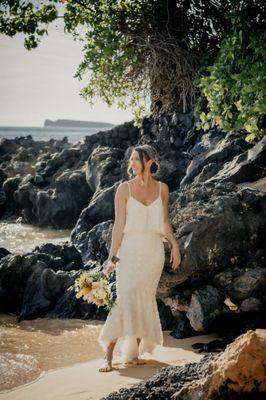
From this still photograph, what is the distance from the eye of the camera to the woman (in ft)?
16.8

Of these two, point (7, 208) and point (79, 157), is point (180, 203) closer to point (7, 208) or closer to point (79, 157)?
point (79, 157)

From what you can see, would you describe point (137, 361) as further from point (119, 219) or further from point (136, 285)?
point (119, 219)

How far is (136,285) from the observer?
16.9ft

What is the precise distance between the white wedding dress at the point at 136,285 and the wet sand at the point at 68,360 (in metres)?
0.30

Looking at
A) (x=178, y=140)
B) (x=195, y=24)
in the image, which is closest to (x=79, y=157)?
(x=178, y=140)

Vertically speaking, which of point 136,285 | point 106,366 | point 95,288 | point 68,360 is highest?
point 136,285

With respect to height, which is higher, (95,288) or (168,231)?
(168,231)

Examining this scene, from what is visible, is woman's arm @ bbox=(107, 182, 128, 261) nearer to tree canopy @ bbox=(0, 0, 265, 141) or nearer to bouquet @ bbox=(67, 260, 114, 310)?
bouquet @ bbox=(67, 260, 114, 310)

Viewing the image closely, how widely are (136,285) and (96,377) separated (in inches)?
43.1

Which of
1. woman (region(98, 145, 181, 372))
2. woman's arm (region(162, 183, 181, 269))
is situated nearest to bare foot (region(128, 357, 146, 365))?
woman (region(98, 145, 181, 372))

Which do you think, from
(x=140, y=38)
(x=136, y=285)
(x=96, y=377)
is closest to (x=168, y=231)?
(x=136, y=285)

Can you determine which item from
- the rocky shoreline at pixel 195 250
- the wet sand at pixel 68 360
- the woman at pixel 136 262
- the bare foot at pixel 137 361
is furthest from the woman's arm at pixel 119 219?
the wet sand at pixel 68 360

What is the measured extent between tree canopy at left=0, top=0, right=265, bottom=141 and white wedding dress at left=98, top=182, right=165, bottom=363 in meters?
3.74

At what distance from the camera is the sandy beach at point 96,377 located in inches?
162
